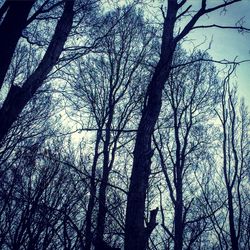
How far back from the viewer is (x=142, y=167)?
311 centimetres

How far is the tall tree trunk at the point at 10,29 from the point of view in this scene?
2.89 metres

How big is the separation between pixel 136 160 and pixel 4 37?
80.7 inches

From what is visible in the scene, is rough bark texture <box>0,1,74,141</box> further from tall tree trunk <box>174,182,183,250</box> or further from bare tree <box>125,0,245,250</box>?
tall tree trunk <box>174,182,183,250</box>

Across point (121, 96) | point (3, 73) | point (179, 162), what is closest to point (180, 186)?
point (179, 162)

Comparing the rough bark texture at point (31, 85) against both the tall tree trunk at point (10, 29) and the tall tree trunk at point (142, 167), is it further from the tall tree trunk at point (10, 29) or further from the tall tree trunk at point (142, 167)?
the tall tree trunk at point (142, 167)

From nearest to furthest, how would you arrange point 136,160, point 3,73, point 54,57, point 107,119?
point 3,73, point 136,160, point 54,57, point 107,119

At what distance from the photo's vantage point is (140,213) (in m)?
2.88

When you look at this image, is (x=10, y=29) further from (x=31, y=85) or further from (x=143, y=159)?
(x=143, y=159)

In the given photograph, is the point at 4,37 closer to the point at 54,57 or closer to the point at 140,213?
the point at 54,57

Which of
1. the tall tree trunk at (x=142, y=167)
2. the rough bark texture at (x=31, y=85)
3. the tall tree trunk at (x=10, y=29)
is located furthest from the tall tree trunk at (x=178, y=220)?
the tall tree trunk at (x=10, y=29)

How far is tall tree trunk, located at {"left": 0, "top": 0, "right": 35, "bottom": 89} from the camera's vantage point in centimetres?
289

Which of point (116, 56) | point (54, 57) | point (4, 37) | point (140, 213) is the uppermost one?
point (116, 56)

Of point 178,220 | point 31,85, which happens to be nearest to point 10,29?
point 31,85

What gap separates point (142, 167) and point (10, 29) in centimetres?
219
